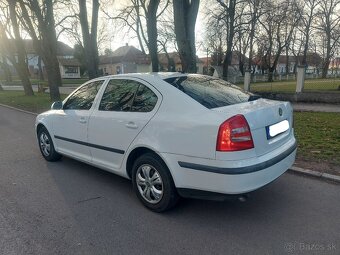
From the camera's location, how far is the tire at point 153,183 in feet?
11.2

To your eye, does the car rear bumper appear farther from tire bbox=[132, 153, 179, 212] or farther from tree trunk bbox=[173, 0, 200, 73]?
tree trunk bbox=[173, 0, 200, 73]

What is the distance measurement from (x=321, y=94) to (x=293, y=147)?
31.9 feet

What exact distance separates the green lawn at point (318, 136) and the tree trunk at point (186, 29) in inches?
157

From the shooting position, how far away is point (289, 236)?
9.86 ft

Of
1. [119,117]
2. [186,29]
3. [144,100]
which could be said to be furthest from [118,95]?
[186,29]

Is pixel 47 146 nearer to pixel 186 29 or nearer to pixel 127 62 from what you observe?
pixel 186 29

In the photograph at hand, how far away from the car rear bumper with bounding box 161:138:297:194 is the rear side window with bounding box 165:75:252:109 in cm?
66

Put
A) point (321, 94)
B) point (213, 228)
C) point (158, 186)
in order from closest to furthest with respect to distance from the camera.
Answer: point (213, 228) < point (158, 186) < point (321, 94)

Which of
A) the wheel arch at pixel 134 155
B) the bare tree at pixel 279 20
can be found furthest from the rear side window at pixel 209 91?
the bare tree at pixel 279 20

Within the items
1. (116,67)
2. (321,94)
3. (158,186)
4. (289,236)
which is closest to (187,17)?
(321,94)

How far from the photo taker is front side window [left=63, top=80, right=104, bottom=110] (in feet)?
14.9

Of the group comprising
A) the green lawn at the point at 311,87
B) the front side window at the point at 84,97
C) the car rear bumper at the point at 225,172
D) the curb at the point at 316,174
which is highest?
the front side window at the point at 84,97

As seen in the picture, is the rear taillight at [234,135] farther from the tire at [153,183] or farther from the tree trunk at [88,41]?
the tree trunk at [88,41]

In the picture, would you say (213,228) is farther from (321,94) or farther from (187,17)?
(321,94)
